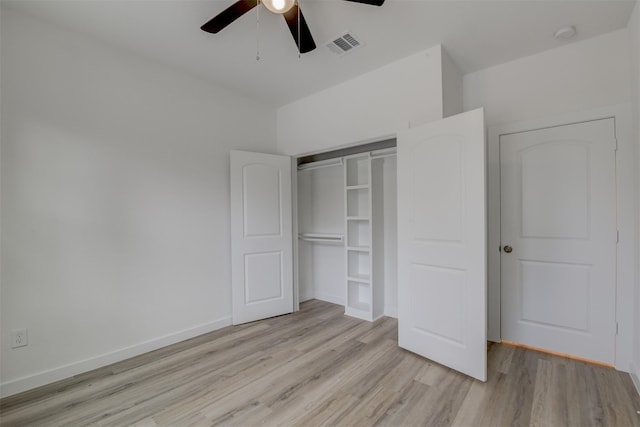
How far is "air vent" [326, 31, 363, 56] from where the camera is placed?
7.57 ft

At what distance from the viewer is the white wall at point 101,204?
2.02 metres

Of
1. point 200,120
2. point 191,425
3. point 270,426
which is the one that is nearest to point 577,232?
point 270,426

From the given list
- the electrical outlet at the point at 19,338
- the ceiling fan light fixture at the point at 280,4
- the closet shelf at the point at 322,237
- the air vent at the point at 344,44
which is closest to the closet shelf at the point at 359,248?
the closet shelf at the point at 322,237

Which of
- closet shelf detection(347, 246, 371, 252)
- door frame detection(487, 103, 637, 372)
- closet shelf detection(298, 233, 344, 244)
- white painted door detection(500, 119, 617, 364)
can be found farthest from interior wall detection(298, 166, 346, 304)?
door frame detection(487, 103, 637, 372)

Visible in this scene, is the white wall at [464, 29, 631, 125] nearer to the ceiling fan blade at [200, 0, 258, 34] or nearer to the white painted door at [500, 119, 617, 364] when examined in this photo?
the white painted door at [500, 119, 617, 364]

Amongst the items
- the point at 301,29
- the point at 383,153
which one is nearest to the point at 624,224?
the point at 383,153

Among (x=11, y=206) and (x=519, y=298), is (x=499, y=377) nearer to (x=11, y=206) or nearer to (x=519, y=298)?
(x=519, y=298)

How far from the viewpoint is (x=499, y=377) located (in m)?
2.12

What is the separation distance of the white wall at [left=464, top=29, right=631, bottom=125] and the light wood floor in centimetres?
219

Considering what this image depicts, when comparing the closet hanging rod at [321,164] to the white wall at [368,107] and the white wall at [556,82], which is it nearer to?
the white wall at [368,107]

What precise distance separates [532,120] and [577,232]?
1054 mm

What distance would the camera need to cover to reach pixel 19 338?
200cm

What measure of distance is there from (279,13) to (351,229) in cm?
249

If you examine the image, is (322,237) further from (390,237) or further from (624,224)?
(624,224)
